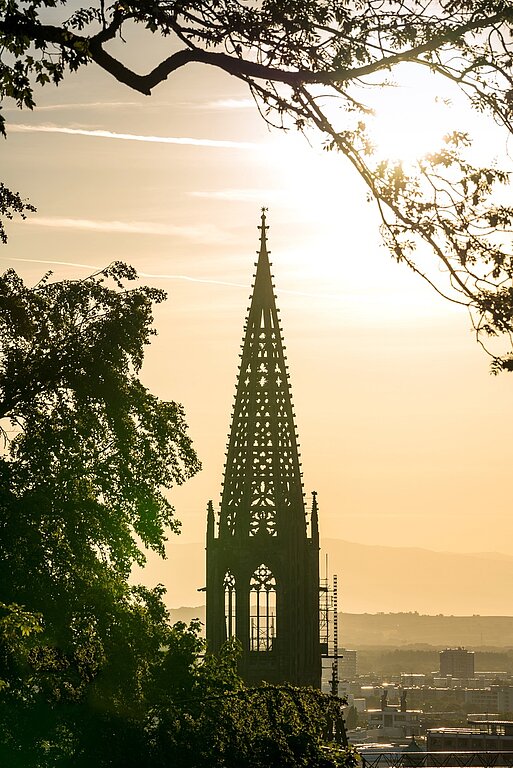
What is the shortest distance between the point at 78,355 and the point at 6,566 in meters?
3.62

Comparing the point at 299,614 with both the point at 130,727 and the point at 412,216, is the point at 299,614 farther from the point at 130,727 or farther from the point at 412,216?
the point at 412,216

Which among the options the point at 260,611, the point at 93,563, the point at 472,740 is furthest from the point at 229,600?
the point at 472,740

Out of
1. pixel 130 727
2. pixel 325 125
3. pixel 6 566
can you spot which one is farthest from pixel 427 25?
pixel 130 727

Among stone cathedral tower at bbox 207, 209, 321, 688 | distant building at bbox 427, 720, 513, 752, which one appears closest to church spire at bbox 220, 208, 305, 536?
stone cathedral tower at bbox 207, 209, 321, 688

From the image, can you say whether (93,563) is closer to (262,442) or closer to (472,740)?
(262,442)

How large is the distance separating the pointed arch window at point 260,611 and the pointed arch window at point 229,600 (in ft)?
1.86

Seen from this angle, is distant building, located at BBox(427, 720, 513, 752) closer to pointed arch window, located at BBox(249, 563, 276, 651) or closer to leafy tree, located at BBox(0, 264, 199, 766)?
pointed arch window, located at BBox(249, 563, 276, 651)

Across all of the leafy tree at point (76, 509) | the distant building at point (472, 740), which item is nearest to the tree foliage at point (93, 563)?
the leafy tree at point (76, 509)

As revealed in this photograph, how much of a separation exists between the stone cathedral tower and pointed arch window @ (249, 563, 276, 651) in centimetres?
3

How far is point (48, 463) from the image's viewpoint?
2386cm

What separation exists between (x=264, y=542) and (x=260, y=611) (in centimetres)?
336

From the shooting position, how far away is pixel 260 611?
5397cm

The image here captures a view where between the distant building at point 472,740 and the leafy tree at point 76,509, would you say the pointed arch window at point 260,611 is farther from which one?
the distant building at point 472,740

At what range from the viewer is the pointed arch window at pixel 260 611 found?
5212 cm
